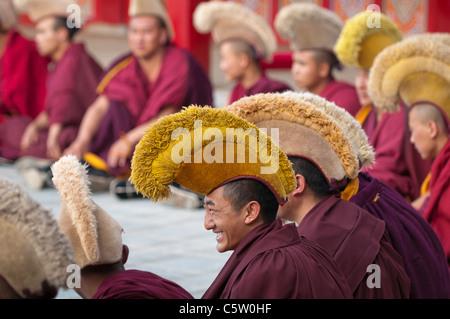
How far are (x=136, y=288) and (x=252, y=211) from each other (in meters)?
0.35

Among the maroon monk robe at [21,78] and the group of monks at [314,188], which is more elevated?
the group of monks at [314,188]

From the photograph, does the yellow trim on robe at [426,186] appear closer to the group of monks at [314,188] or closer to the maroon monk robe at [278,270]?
the group of monks at [314,188]

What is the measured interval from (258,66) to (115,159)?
1384 millimetres

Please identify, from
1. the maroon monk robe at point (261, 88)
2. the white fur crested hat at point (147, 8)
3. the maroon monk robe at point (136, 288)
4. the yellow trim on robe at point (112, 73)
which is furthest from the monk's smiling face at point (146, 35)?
the maroon monk robe at point (136, 288)

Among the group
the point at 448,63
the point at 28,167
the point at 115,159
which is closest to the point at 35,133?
the point at 28,167

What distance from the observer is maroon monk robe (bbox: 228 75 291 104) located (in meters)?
5.84

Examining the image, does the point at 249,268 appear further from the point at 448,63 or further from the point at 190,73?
the point at 190,73

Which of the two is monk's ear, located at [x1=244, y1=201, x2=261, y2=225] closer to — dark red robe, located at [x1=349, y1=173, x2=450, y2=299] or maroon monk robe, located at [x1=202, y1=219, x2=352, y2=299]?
maroon monk robe, located at [x1=202, y1=219, x2=352, y2=299]

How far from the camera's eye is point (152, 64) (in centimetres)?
673

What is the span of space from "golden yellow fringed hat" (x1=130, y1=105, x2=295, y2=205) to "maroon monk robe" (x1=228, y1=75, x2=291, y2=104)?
12.6 ft

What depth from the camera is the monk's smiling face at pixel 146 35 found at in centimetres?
659

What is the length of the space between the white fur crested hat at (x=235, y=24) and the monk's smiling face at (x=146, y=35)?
19.8 inches

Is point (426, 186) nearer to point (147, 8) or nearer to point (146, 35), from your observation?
point (146, 35)

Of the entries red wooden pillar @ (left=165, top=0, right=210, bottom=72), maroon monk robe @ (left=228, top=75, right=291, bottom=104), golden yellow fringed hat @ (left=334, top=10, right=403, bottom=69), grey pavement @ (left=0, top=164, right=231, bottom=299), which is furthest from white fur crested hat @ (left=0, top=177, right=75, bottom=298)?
red wooden pillar @ (left=165, top=0, right=210, bottom=72)
